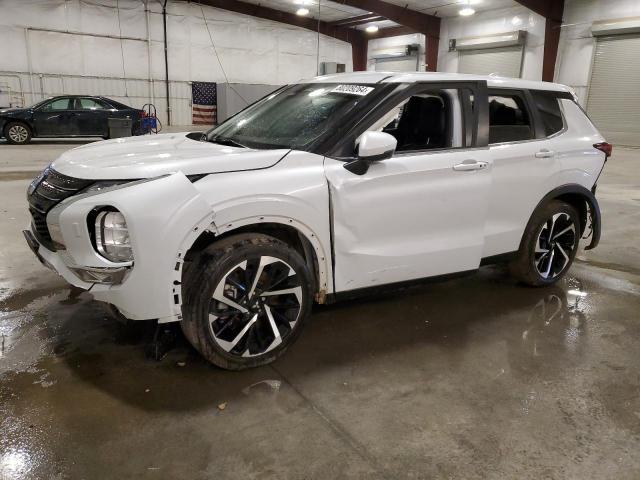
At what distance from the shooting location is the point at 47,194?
261 cm

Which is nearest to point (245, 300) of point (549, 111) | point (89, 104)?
point (549, 111)

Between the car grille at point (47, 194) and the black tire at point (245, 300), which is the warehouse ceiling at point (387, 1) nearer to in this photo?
the car grille at point (47, 194)

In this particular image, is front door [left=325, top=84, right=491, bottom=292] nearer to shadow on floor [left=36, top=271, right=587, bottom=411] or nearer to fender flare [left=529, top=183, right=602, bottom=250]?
shadow on floor [left=36, top=271, right=587, bottom=411]

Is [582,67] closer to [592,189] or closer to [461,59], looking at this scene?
[461,59]

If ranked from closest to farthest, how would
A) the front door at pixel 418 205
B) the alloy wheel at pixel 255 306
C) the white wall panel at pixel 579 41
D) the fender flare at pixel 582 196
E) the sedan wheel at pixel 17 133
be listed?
the alloy wheel at pixel 255 306 < the front door at pixel 418 205 < the fender flare at pixel 582 196 < the sedan wheel at pixel 17 133 < the white wall panel at pixel 579 41

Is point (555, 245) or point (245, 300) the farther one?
point (555, 245)

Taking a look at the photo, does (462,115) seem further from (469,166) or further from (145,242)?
(145,242)

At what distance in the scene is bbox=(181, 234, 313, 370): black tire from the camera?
2.50m

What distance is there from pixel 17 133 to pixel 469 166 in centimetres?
1382

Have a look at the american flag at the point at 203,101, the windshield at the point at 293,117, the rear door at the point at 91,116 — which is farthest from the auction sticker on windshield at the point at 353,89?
the american flag at the point at 203,101

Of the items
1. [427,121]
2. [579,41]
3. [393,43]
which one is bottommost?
[427,121]

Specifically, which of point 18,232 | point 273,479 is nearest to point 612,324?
point 273,479

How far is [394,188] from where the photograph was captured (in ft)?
9.62

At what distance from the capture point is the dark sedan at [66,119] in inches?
524
